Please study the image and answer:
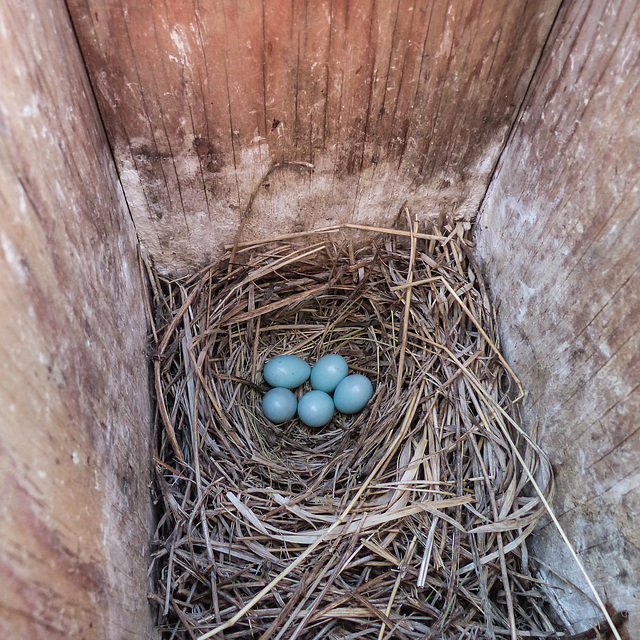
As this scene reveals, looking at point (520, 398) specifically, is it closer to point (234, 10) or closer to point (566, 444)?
point (566, 444)

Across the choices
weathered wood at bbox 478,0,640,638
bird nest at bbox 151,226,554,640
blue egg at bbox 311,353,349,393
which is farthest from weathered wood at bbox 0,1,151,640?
weathered wood at bbox 478,0,640,638

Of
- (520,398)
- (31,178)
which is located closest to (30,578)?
(31,178)

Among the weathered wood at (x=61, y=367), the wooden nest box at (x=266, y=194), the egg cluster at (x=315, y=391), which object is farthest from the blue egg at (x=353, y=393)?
the weathered wood at (x=61, y=367)

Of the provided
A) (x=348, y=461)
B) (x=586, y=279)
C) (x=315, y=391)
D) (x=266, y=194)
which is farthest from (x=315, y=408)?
(x=586, y=279)

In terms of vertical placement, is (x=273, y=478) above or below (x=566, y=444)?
below

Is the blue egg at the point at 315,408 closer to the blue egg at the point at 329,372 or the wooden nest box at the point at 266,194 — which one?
the blue egg at the point at 329,372

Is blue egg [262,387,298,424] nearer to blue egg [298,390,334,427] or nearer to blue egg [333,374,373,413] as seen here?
blue egg [298,390,334,427]

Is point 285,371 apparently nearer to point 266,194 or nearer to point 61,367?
point 266,194
